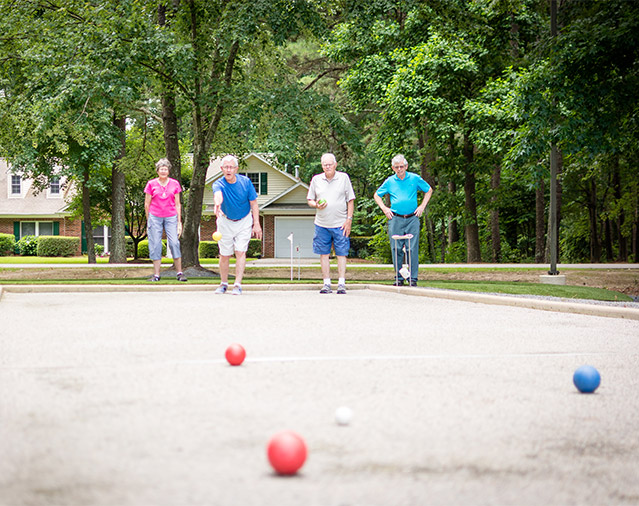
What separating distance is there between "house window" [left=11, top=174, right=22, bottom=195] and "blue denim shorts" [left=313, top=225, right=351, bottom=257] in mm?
39058

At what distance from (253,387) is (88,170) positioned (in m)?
25.1

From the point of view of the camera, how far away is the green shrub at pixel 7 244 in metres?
41.7

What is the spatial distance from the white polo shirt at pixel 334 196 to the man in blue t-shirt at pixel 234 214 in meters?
0.91

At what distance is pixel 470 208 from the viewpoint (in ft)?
85.0

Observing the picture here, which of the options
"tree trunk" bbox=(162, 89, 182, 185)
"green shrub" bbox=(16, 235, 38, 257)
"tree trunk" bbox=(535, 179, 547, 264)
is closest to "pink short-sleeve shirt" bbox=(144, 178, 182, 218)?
"tree trunk" bbox=(162, 89, 182, 185)

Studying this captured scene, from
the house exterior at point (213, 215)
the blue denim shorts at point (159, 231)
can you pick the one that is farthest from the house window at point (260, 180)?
the blue denim shorts at point (159, 231)

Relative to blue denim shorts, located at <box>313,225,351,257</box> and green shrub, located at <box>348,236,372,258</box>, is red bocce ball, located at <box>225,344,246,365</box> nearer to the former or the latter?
blue denim shorts, located at <box>313,225,351,257</box>

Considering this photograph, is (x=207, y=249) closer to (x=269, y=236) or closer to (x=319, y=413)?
(x=269, y=236)

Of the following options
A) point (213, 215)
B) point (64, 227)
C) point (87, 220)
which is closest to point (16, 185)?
point (64, 227)

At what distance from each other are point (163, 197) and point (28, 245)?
32.7 meters

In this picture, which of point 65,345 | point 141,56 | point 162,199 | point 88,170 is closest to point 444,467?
point 65,345

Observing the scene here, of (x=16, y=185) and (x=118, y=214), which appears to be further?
(x=16, y=185)

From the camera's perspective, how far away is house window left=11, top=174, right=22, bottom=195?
4544cm

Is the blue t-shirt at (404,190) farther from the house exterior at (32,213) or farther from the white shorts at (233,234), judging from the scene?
the house exterior at (32,213)
